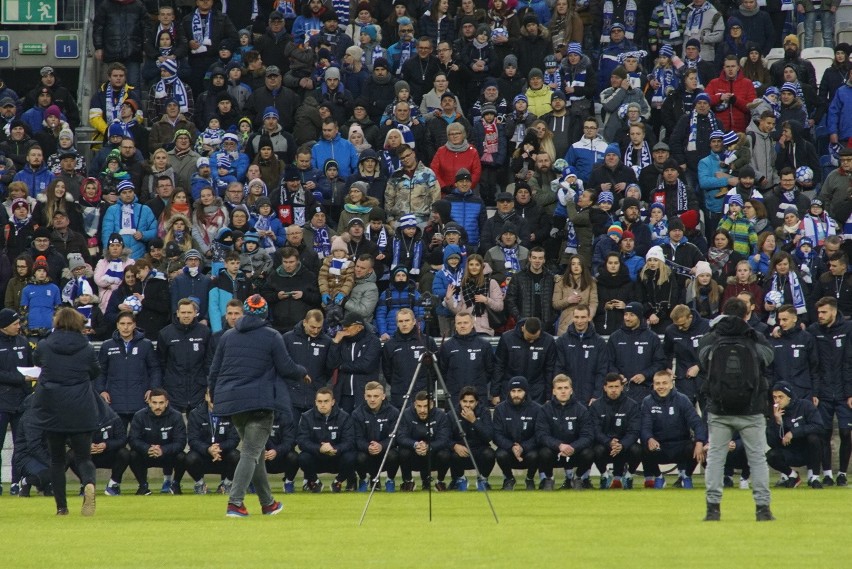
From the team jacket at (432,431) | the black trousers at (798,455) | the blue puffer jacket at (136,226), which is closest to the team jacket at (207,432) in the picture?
the team jacket at (432,431)

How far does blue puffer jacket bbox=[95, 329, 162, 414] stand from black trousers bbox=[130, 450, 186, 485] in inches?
28.1

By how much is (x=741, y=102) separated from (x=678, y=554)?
15322mm

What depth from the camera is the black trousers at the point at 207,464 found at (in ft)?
65.4

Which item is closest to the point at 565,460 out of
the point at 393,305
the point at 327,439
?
the point at 327,439

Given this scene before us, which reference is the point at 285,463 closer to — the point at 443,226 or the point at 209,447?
the point at 209,447

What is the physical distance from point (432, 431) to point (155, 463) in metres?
3.36

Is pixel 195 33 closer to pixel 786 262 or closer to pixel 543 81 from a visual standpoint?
pixel 543 81

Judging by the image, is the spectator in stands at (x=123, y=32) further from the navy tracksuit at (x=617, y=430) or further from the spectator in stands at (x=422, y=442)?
the navy tracksuit at (x=617, y=430)

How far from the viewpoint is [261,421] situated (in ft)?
49.8

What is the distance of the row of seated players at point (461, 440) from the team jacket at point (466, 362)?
1.63 feet

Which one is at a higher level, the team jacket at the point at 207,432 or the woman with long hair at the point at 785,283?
the woman with long hair at the point at 785,283

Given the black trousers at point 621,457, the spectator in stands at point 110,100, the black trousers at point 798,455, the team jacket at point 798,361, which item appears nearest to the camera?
the black trousers at point 798,455

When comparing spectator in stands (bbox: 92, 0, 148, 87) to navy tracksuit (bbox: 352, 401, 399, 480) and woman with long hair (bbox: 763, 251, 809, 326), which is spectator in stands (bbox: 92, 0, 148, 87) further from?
woman with long hair (bbox: 763, 251, 809, 326)

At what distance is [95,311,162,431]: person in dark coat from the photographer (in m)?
20.5
